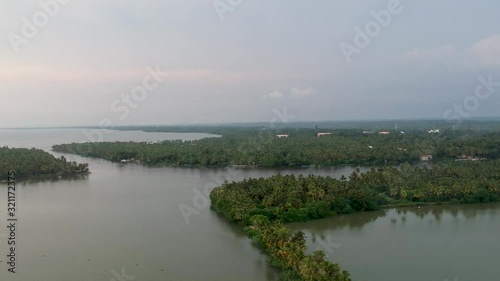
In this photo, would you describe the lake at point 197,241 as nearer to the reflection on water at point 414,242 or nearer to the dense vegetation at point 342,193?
the reflection on water at point 414,242

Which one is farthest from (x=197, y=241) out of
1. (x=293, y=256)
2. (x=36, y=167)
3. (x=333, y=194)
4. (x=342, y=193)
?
(x=36, y=167)

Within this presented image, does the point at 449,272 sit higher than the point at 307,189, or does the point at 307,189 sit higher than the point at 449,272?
the point at 307,189

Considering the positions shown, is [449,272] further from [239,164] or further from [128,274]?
[239,164]

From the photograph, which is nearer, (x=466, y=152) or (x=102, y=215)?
(x=102, y=215)

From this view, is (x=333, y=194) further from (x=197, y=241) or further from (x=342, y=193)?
(x=197, y=241)

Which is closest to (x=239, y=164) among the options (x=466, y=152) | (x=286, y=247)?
(x=466, y=152)
